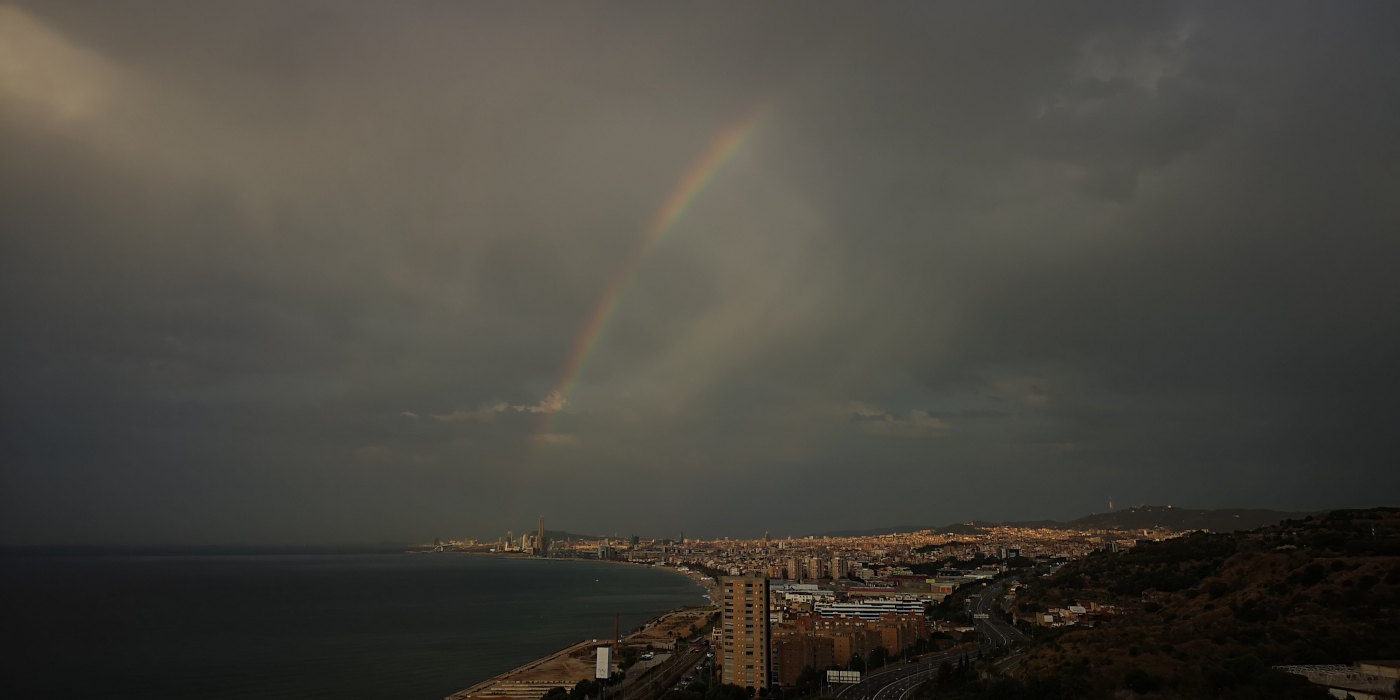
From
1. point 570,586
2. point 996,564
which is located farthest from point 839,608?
point 570,586

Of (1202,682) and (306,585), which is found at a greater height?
(1202,682)

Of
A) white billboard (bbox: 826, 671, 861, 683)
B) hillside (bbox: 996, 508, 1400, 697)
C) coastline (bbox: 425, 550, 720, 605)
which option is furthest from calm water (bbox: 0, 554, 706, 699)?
hillside (bbox: 996, 508, 1400, 697)

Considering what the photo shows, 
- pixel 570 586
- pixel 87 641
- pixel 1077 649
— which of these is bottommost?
pixel 570 586

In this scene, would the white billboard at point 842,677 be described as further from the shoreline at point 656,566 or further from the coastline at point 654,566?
the coastline at point 654,566

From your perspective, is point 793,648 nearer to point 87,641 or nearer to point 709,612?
point 709,612

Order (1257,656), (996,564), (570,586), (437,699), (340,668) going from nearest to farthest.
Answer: (1257,656) → (437,699) → (340,668) → (996,564) → (570,586)
